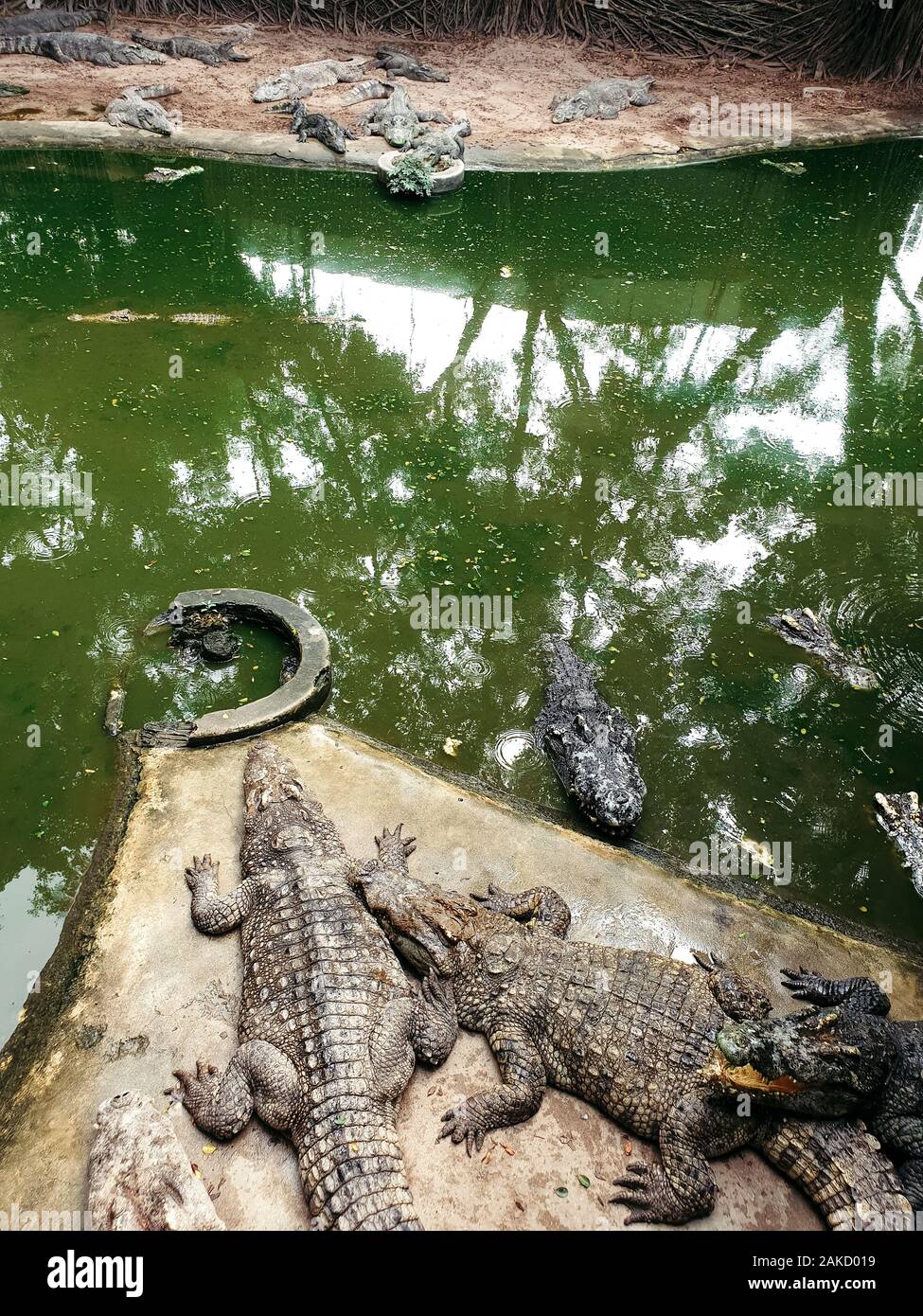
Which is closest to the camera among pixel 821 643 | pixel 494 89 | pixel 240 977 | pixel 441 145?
pixel 240 977

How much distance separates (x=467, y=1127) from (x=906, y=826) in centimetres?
365

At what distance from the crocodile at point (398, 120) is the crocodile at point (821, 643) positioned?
12006 mm

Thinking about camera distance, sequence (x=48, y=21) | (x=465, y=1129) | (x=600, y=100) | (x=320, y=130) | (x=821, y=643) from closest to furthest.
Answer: (x=465, y=1129), (x=821, y=643), (x=320, y=130), (x=600, y=100), (x=48, y=21)

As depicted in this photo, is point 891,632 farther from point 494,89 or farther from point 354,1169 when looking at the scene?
point 494,89

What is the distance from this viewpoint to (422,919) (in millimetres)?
4738

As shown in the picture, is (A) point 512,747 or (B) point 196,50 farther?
(B) point 196,50

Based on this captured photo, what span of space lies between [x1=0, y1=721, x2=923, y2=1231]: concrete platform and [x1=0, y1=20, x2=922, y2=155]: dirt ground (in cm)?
1435

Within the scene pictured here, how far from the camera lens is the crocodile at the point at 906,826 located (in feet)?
18.7

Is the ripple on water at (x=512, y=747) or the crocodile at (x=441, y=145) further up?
the crocodile at (x=441, y=145)

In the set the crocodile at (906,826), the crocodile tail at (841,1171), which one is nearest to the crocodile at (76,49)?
the crocodile at (906,826)

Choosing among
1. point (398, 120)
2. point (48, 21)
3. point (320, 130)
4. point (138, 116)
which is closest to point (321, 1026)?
point (320, 130)

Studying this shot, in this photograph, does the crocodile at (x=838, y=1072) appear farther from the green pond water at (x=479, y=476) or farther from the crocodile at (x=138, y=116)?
the crocodile at (x=138, y=116)

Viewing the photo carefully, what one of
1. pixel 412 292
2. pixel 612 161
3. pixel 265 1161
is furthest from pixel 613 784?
pixel 612 161

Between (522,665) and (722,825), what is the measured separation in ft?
6.51
